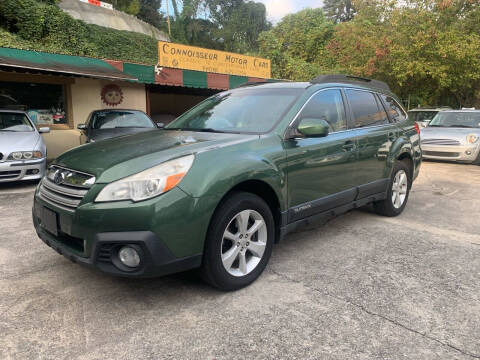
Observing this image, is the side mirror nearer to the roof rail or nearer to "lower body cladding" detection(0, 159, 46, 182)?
the roof rail

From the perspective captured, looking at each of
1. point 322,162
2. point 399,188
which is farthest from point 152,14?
point 322,162

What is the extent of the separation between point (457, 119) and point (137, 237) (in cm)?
1125

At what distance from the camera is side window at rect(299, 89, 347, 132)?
11.4 ft

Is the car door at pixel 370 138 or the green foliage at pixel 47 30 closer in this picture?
the car door at pixel 370 138

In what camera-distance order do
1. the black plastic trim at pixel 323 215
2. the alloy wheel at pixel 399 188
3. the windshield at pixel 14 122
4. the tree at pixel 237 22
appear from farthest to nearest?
the tree at pixel 237 22 → the windshield at pixel 14 122 → the alloy wheel at pixel 399 188 → the black plastic trim at pixel 323 215

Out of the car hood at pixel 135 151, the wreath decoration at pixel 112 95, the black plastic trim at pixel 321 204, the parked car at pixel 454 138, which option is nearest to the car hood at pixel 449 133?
the parked car at pixel 454 138

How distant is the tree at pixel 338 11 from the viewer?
5112 cm

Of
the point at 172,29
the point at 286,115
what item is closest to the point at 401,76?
the point at 286,115

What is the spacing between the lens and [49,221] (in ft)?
8.88

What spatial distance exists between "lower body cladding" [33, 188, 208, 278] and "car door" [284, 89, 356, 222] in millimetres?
1090

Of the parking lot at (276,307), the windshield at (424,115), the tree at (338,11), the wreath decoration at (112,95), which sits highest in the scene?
the tree at (338,11)

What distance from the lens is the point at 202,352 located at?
2.13 m

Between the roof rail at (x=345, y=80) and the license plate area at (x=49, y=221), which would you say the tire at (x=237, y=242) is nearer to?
the license plate area at (x=49, y=221)

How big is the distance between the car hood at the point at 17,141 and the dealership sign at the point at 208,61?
251 inches
